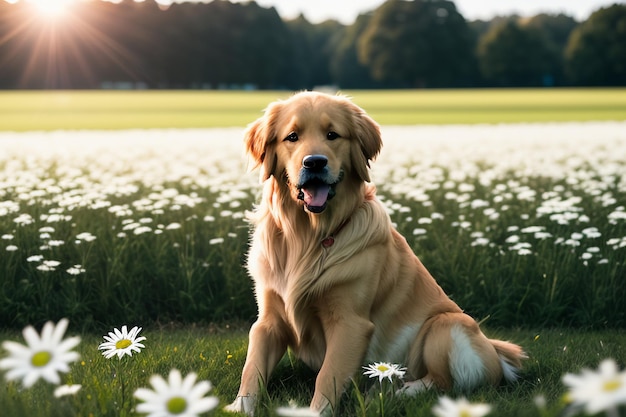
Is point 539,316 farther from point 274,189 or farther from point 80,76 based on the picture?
point 80,76

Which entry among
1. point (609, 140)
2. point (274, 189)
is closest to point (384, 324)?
point (274, 189)

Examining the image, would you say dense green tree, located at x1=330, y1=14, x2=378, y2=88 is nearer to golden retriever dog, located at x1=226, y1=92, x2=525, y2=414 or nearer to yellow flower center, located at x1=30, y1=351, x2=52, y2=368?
golden retriever dog, located at x1=226, y1=92, x2=525, y2=414

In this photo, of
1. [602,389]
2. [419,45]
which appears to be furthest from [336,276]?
[419,45]

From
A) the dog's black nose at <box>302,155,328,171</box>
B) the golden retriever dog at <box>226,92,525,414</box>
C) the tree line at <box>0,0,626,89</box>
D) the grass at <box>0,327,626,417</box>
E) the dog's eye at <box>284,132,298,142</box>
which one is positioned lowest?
the grass at <box>0,327,626,417</box>

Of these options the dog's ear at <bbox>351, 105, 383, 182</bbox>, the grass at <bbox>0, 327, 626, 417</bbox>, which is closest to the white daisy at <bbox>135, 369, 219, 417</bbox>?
the grass at <bbox>0, 327, 626, 417</bbox>

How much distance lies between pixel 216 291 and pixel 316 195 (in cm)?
238

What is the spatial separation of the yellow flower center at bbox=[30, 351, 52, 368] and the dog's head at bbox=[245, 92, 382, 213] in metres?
1.85

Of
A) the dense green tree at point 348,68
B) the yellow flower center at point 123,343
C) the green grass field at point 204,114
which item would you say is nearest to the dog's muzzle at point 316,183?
the yellow flower center at point 123,343

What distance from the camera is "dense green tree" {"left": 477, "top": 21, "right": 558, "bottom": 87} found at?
68.8 meters

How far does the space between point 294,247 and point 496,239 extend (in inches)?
123

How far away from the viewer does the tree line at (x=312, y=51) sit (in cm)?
5747

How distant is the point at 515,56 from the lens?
238 feet

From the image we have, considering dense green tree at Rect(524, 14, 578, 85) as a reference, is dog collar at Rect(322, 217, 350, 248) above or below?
below

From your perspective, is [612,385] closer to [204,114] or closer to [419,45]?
[204,114]
